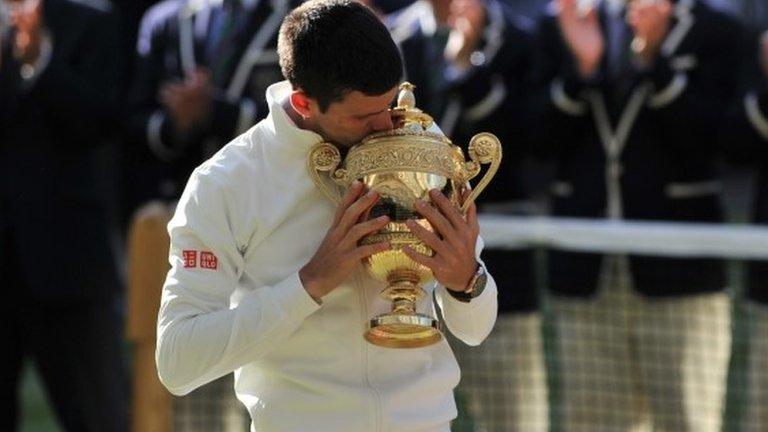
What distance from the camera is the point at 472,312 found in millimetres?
4387

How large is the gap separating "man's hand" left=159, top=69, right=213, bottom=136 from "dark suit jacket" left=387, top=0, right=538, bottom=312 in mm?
836

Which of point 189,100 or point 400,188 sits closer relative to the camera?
point 400,188

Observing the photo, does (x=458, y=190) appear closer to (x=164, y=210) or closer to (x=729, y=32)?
(x=164, y=210)

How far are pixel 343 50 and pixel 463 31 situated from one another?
13.0 feet

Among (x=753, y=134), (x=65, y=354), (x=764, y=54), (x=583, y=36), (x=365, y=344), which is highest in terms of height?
(x=583, y=36)

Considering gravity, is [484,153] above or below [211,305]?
above

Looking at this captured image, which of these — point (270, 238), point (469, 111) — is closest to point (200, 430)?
point (469, 111)

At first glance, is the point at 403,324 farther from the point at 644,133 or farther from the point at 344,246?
the point at 644,133

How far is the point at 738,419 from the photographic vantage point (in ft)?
24.4

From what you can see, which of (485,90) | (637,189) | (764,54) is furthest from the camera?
(485,90)

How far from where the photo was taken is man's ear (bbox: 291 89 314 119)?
432 cm

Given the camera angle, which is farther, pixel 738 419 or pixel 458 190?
pixel 738 419

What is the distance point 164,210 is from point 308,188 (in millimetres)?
3302

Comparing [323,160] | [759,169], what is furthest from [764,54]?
[323,160]
